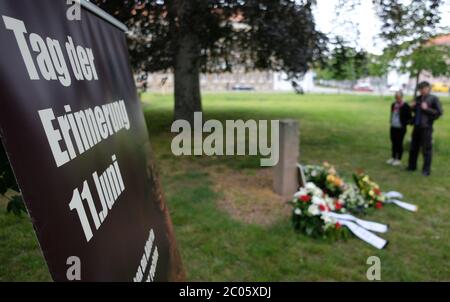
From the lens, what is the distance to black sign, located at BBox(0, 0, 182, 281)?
1.13 metres

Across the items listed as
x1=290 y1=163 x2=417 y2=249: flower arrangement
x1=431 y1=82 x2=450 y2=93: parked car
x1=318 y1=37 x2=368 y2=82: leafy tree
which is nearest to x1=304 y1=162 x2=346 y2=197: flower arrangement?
x1=290 y1=163 x2=417 y2=249: flower arrangement

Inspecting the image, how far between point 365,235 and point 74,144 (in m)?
4.41

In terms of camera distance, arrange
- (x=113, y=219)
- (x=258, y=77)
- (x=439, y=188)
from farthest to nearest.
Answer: (x=258, y=77), (x=439, y=188), (x=113, y=219)

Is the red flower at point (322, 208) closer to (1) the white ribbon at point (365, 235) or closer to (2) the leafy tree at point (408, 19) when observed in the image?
(1) the white ribbon at point (365, 235)

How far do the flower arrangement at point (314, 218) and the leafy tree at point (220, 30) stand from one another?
3612 millimetres

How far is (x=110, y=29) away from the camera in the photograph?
2.46 metres

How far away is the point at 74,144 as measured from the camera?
148 centimetres

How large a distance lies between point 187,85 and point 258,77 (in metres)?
52.3

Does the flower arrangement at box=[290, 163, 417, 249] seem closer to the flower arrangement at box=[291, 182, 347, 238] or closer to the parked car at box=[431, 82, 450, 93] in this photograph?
the flower arrangement at box=[291, 182, 347, 238]

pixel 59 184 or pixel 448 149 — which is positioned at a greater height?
pixel 59 184

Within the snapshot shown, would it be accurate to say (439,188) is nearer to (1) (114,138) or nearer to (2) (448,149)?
(2) (448,149)

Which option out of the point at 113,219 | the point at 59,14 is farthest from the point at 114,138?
the point at 59,14

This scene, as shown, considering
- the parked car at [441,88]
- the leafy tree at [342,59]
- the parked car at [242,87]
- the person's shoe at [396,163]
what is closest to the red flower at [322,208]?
the person's shoe at [396,163]

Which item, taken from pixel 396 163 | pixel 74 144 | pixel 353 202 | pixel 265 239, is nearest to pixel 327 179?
pixel 353 202
